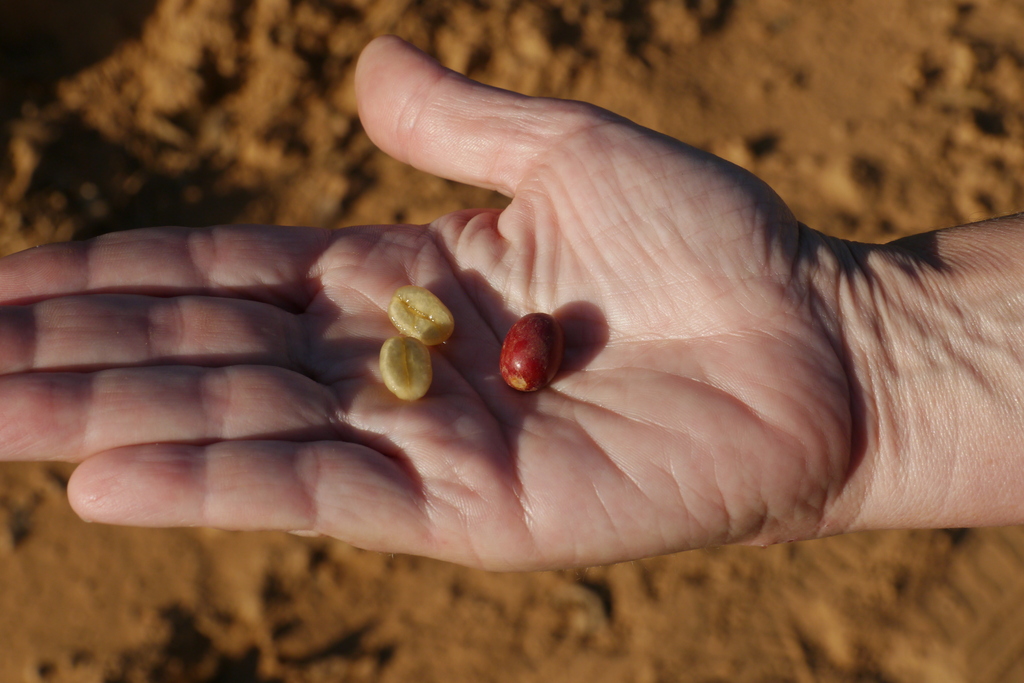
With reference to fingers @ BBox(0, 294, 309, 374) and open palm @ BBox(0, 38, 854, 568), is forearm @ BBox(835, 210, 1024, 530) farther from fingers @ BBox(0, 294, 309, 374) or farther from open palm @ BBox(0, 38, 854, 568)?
fingers @ BBox(0, 294, 309, 374)

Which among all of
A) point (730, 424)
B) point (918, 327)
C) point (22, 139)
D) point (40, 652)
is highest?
point (918, 327)

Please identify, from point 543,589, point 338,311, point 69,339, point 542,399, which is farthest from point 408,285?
point 543,589

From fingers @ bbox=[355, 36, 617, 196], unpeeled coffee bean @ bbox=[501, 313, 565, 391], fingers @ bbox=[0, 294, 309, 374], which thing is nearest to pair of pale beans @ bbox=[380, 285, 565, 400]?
unpeeled coffee bean @ bbox=[501, 313, 565, 391]

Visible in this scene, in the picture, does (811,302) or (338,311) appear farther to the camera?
(338,311)

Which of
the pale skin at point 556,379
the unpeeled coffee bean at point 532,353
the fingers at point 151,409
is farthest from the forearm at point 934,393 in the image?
the fingers at point 151,409

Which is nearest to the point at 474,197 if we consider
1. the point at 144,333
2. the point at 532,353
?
the point at 532,353

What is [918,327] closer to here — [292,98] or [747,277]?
[747,277]

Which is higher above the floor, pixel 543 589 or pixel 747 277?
pixel 747 277
